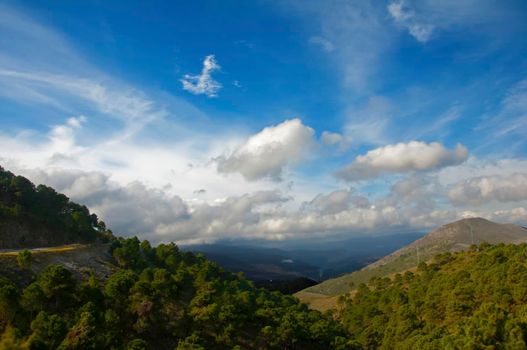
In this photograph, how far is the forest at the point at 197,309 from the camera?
223 ft

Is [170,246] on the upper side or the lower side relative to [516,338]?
upper

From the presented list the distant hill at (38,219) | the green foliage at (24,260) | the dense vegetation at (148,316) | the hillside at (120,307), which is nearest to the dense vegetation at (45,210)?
the distant hill at (38,219)

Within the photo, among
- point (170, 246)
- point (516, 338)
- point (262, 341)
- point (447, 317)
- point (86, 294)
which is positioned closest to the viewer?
point (516, 338)

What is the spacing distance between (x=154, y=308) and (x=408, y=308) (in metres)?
87.4

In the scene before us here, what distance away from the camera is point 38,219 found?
477 ft

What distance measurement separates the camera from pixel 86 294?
267 feet

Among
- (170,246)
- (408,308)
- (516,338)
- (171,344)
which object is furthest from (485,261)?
(170,246)

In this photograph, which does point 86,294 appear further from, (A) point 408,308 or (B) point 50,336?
(A) point 408,308

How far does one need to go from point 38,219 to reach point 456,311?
139 meters

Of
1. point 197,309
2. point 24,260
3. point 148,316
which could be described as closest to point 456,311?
point 197,309

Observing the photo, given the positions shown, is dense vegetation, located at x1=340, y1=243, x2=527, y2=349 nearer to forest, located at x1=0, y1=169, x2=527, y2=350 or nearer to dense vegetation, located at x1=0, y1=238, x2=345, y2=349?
forest, located at x1=0, y1=169, x2=527, y2=350

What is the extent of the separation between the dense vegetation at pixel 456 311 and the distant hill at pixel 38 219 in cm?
10877

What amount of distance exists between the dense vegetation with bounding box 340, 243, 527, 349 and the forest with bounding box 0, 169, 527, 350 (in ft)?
0.98

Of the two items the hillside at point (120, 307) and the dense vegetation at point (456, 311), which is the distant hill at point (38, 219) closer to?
the hillside at point (120, 307)
